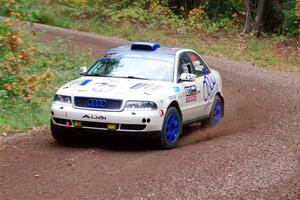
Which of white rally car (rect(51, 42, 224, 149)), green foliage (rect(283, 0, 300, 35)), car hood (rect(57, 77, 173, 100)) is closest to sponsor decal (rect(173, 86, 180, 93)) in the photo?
white rally car (rect(51, 42, 224, 149))

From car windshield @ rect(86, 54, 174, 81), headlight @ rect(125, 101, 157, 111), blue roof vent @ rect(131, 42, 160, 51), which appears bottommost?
headlight @ rect(125, 101, 157, 111)

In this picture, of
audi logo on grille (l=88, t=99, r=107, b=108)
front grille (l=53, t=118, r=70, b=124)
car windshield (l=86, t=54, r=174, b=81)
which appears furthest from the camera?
car windshield (l=86, t=54, r=174, b=81)

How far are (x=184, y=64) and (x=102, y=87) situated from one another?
2.10 metres

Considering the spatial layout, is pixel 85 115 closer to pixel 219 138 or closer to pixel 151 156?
pixel 151 156

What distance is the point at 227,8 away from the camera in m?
36.6

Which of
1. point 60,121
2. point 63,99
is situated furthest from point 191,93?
point 60,121

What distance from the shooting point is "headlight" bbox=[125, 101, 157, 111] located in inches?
356

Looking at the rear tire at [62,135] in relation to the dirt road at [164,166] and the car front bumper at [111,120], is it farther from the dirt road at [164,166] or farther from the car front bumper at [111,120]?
the car front bumper at [111,120]

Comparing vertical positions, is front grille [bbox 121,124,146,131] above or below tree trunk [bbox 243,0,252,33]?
above

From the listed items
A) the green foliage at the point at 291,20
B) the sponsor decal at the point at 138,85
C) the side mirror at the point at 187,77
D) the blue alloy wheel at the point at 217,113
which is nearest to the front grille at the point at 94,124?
the sponsor decal at the point at 138,85

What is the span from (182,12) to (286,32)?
7212mm

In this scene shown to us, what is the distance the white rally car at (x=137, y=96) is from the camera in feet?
29.7

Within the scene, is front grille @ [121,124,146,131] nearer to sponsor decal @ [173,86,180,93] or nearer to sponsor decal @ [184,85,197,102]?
sponsor decal @ [173,86,180,93]

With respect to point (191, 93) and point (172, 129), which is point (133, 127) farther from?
point (191, 93)
